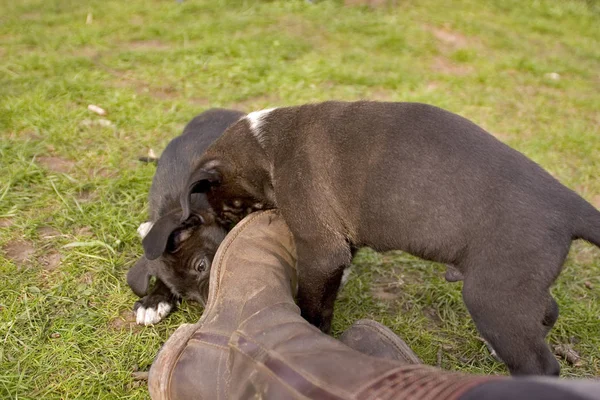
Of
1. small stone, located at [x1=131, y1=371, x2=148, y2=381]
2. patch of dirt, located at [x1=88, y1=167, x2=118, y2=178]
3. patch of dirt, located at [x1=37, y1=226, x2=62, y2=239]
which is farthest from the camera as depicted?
patch of dirt, located at [x1=88, y1=167, x2=118, y2=178]

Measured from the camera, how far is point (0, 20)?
25.3 ft

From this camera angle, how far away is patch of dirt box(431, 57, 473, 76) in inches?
286

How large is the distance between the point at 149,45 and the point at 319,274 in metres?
4.98

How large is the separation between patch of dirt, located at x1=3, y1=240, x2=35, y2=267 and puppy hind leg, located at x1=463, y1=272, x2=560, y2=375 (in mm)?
2929

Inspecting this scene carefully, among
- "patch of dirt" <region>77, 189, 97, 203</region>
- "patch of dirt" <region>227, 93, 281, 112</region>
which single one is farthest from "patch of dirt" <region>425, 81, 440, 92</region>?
"patch of dirt" <region>77, 189, 97, 203</region>

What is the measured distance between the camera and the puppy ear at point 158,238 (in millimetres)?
3307

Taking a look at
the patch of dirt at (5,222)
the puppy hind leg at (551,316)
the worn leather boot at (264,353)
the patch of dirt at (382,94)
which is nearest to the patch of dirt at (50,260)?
the patch of dirt at (5,222)

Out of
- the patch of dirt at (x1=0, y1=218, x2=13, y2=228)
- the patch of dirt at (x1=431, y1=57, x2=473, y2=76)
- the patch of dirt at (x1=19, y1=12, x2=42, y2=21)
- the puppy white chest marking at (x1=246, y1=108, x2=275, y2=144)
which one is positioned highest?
the patch of dirt at (x1=19, y1=12, x2=42, y2=21)

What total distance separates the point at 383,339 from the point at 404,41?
568cm

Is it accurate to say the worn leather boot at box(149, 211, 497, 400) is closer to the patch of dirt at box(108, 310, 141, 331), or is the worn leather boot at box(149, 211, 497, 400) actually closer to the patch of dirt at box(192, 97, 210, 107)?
the patch of dirt at box(108, 310, 141, 331)

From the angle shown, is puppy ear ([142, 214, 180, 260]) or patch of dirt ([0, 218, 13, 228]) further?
patch of dirt ([0, 218, 13, 228])

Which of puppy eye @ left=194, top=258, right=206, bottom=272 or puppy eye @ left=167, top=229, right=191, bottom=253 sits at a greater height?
puppy eye @ left=167, top=229, right=191, bottom=253

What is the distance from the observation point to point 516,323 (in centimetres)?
276

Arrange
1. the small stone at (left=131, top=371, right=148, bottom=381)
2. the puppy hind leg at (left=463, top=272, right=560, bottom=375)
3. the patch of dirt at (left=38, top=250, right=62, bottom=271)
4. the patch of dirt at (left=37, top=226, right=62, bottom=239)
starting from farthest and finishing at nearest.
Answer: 1. the patch of dirt at (left=37, top=226, right=62, bottom=239)
2. the patch of dirt at (left=38, top=250, right=62, bottom=271)
3. the small stone at (left=131, top=371, right=148, bottom=381)
4. the puppy hind leg at (left=463, top=272, right=560, bottom=375)
